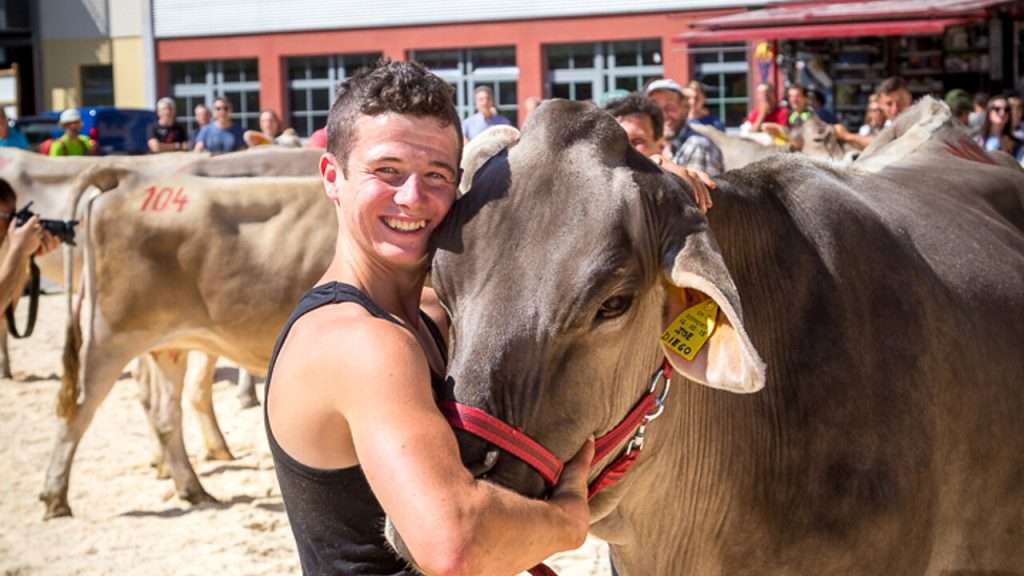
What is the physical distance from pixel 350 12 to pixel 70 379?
23.4m

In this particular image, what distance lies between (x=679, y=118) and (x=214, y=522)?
3.72 meters

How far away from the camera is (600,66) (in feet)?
88.4

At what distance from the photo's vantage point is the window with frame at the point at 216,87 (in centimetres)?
3053

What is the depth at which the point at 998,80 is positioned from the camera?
Answer: 16.3m

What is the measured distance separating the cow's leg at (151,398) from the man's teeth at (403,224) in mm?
5329

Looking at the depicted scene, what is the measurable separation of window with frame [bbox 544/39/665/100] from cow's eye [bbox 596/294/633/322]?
79.9 feet

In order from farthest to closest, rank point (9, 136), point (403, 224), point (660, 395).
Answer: point (9, 136) < point (660, 395) < point (403, 224)

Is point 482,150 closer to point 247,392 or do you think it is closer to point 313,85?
point 247,392

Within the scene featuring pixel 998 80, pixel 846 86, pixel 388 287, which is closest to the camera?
pixel 388 287

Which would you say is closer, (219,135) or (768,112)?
(768,112)

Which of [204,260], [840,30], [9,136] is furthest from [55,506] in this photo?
[840,30]

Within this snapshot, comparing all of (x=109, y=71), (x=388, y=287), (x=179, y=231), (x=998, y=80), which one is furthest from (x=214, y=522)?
(x=109, y=71)

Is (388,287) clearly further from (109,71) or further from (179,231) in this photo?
(109,71)

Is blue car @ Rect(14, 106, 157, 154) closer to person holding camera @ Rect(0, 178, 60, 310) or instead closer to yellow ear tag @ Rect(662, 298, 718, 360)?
person holding camera @ Rect(0, 178, 60, 310)
